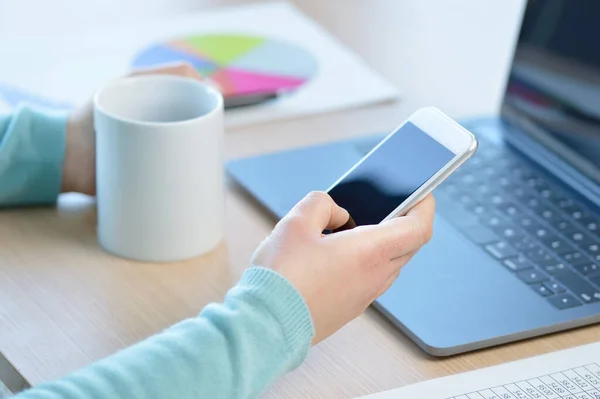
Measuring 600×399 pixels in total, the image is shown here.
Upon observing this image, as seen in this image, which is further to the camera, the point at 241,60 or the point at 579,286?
the point at 241,60

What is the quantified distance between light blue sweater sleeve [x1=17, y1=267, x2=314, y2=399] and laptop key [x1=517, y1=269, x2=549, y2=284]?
224mm

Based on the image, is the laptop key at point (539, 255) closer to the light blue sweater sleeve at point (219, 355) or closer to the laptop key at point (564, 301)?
the laptop key at point (564, 301)

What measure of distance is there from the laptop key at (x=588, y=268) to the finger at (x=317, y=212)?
226 mm

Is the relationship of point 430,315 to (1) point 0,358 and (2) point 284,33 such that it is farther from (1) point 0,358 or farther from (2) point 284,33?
(2) point 284,33

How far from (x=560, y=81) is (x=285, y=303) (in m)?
0.47

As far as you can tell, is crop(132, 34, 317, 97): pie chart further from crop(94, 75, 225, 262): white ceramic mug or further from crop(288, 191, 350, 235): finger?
crop(288, 191, 350, 235): finger

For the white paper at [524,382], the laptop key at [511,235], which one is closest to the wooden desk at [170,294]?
the white paper at [524,382]

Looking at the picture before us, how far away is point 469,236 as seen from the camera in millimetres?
836

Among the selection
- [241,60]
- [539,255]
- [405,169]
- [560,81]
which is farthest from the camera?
[241,60]

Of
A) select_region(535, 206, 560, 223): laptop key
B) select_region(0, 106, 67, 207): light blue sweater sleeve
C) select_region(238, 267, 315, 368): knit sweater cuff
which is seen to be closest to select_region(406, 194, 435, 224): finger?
select_region(238, 267, 315, 368): knit sweater cuff

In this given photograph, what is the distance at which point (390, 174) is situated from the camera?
0.72 metres

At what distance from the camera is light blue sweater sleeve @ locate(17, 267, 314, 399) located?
0.59 meters

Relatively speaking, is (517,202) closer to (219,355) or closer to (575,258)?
(575,258)

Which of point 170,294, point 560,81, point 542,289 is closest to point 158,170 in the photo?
point 170,294
